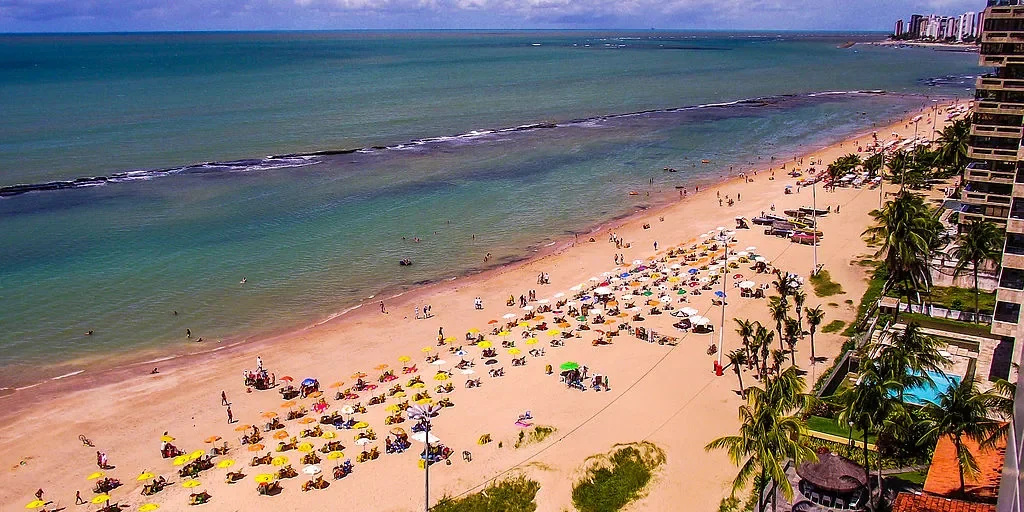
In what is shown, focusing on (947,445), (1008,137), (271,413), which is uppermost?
(1008,137)

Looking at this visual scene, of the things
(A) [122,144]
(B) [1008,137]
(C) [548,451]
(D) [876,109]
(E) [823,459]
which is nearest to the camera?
(E) [823,459]

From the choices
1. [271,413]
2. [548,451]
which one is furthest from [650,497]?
[271,413]

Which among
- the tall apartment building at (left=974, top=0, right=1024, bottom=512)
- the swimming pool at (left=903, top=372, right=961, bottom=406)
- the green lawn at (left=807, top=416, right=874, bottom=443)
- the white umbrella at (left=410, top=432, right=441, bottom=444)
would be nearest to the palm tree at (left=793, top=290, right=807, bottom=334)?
the swimming pool at (left=903, top=372, right=961, bottom=406)

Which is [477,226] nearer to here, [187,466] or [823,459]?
[187,466]

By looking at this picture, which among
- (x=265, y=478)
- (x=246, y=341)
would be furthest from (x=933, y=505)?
(x=246, y=341)

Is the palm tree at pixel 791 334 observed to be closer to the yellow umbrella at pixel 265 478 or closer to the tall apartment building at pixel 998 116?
the tall apartment building at pixel 998 116

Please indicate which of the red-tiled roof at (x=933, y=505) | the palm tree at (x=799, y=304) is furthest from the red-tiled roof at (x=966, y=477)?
the palm tree at (x=799, y=304)
